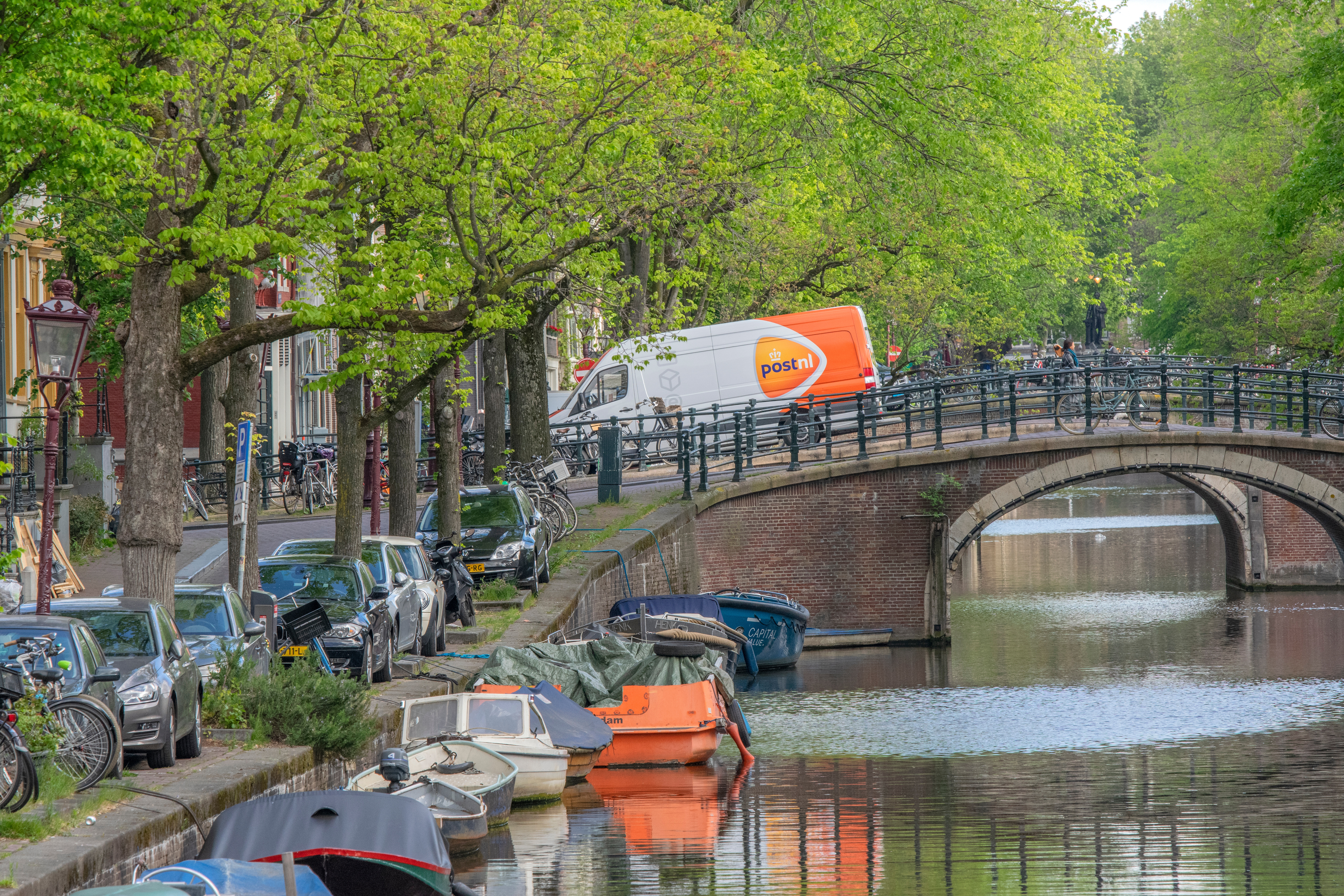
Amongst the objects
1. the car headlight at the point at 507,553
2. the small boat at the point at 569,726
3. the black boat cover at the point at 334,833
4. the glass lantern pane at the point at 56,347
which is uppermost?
the glass lantern pane at the point at 56,347

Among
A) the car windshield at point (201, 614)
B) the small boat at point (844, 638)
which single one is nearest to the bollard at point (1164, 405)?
the small boat at point (844, 638)

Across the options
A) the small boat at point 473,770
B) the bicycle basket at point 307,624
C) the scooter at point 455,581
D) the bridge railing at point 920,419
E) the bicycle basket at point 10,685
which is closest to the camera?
the bicycle basket at point 10,685

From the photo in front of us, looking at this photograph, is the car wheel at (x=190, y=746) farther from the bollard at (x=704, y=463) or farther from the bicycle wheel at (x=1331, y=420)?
the bicycle wheel at (x=1331, y=420)

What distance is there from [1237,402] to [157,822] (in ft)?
84.9

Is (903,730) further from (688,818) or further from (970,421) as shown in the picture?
(970,421)

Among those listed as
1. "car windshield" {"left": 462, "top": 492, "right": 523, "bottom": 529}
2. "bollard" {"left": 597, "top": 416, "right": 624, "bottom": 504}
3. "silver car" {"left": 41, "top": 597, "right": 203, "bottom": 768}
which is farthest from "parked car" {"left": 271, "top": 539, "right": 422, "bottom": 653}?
"bollard" {"left": 597, "top": 416, "right": 624, "bottom": 504}

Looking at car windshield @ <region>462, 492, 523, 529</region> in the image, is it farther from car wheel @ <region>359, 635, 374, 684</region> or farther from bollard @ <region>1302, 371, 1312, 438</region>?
bollard @ <region>1302, 371, 1312, 438</region>

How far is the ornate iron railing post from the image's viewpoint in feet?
105

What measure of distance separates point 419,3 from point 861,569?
17.7 meters

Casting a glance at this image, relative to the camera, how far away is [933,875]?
14305 millimetres

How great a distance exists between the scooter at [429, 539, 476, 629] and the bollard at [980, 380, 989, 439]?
42.3ft

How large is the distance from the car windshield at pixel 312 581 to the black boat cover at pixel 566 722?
2121mm

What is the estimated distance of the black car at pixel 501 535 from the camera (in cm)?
2391

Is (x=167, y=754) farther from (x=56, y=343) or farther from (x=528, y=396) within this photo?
(x=528, y=396)
